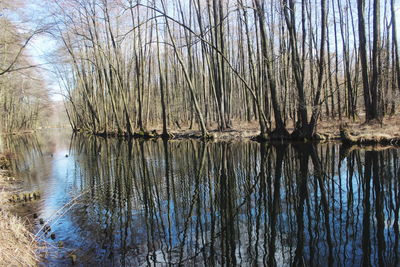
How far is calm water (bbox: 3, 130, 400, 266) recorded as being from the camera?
382 centimetres

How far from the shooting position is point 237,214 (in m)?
5.23

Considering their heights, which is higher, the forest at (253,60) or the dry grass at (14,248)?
the forest at (253,60)

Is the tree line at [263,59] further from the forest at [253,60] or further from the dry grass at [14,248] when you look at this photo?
the dry grass at [14,248]

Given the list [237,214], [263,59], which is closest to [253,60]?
[263,59]

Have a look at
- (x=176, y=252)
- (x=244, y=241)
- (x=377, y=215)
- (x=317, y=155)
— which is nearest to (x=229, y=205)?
(x=244, y=241)

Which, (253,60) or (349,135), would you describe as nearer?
(349,135)

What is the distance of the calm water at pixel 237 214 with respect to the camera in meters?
3.82

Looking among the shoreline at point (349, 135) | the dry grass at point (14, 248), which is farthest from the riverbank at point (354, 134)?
the dry grass at point (14, 248)

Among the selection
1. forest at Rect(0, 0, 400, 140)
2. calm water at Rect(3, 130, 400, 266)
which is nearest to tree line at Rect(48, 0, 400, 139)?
forest at Rect(0, 0, 400, 140)

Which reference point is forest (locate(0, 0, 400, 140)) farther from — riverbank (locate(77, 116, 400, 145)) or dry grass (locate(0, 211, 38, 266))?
dry grass (locate(0, 211, 38, 266))

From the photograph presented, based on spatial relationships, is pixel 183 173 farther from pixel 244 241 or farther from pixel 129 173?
pixel 244 241

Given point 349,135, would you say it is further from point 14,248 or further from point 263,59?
point 14,248

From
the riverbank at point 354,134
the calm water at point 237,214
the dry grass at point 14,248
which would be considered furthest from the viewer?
the riverbank at point 354,134

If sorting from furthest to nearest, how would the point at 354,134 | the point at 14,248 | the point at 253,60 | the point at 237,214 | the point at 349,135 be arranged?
the point at 253,60
the point at 354,134
the point at 349,135
the point at 237,214
the point at 14,248
